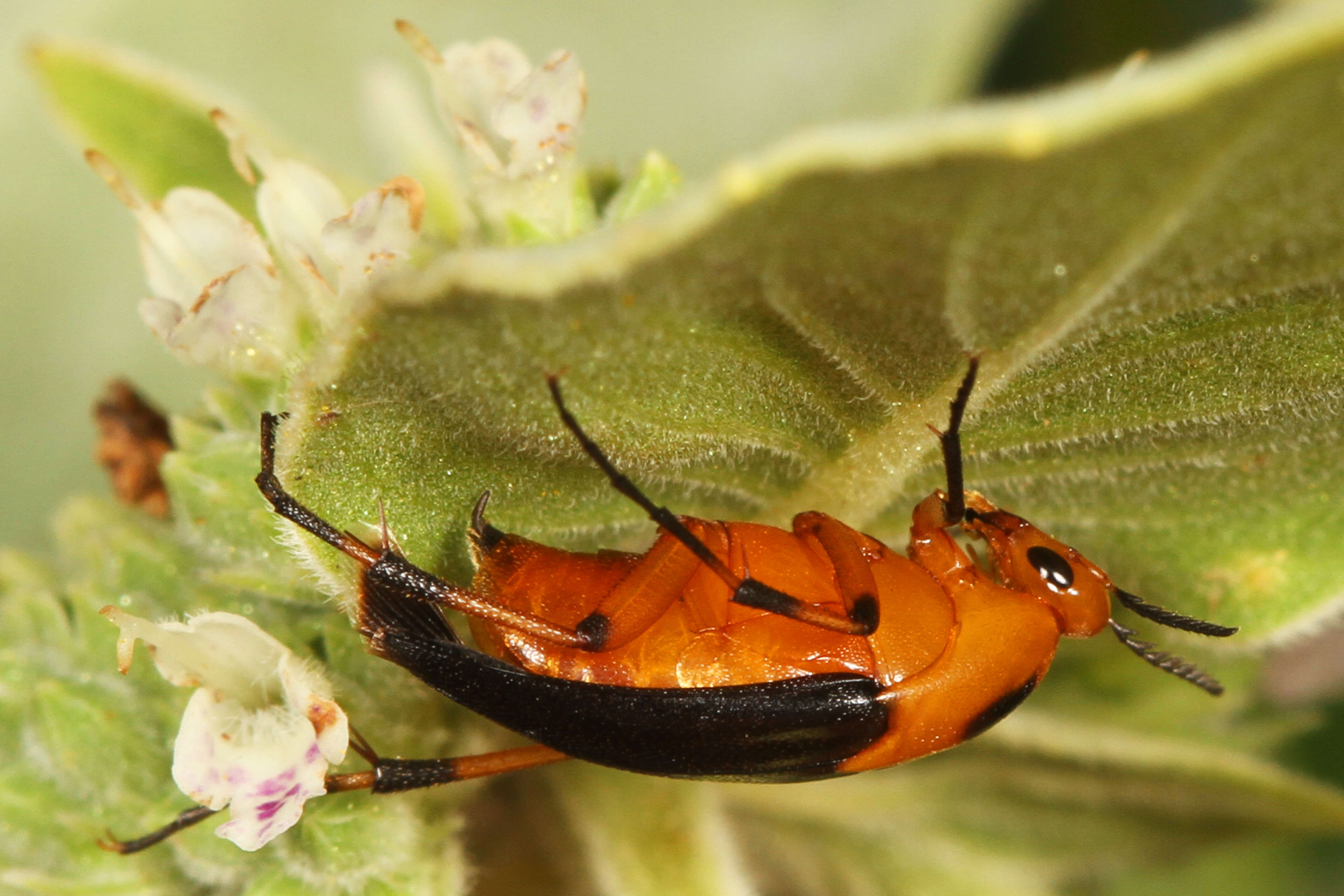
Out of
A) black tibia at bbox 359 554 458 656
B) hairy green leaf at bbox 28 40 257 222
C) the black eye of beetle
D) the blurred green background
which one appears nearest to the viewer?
black tibia at bbox 359 554 458 656

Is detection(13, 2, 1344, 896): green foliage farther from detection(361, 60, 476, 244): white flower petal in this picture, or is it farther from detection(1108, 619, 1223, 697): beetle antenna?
detection(361, 60, 476, 244): white flower petal

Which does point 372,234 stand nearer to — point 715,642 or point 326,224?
point 326,224

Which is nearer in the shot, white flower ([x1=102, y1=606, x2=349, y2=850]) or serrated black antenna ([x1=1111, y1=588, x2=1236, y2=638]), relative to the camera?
white flower ([x1=102, y1=606, x2=349, y2=850])

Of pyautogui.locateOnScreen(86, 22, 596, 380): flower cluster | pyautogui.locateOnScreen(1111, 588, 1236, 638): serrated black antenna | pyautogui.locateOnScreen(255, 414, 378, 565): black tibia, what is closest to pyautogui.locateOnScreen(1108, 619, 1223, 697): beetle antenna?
pyautogui.locateOnScreen(1111, 588, 1236, 638): serrated black antenna

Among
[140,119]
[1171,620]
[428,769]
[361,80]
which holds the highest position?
[361,80]

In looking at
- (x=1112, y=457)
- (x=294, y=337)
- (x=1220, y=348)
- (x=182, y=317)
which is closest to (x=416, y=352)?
(x=294, y=337)

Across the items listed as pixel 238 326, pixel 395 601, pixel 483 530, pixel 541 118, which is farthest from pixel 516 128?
pixel 395 601

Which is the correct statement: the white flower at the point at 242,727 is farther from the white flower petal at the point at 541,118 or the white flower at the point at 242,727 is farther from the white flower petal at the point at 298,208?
the white flower petal at the point at 541,118
